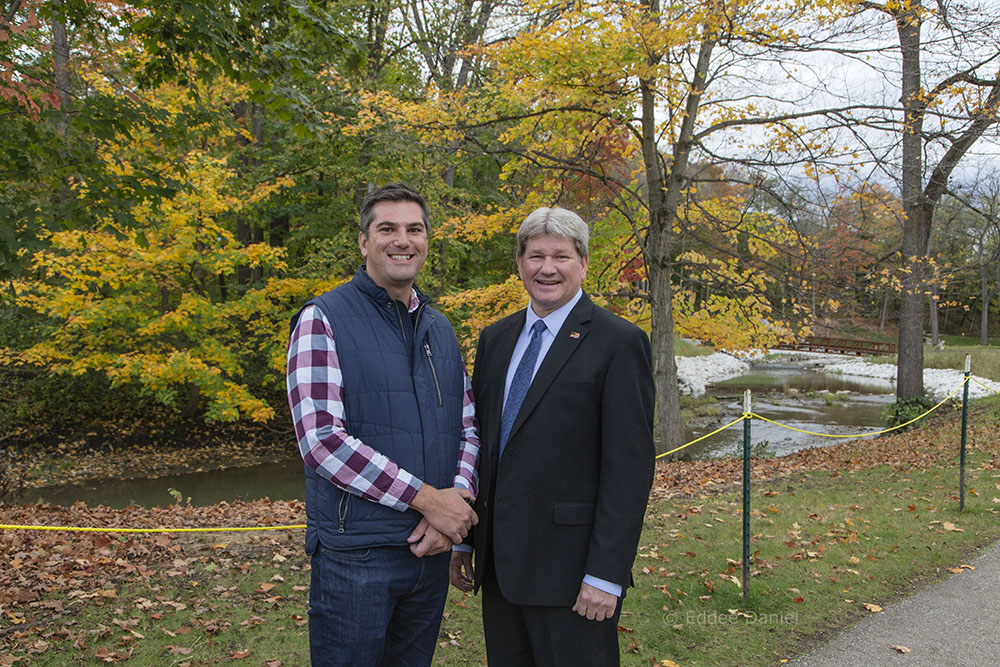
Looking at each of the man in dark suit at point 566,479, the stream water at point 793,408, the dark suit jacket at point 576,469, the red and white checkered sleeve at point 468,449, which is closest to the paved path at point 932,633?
the man in dark suit at point 566,479

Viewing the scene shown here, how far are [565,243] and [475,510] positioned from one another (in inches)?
42.5

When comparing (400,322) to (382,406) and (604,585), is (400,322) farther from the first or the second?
(604,585)

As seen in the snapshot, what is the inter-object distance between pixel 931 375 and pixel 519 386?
32480mm

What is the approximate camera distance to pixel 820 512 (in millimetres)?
6949

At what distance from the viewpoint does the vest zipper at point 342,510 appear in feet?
7.37

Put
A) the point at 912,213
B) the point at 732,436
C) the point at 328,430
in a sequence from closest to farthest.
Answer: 1. the point at 328,430
2. the point at 912,213
3. the point at 732,436

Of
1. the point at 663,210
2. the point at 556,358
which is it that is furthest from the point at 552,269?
the point at 663,210

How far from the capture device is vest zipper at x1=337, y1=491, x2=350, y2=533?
225cm

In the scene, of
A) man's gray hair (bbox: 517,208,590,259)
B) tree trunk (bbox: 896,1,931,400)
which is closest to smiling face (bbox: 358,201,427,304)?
man's gray hair (bbox: 517,208,590,259)

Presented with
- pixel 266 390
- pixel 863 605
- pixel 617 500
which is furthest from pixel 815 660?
pixel 266 390

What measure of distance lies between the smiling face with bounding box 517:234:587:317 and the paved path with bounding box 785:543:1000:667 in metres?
2.82

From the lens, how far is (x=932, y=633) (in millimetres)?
4258

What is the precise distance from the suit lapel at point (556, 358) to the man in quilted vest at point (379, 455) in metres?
0.32

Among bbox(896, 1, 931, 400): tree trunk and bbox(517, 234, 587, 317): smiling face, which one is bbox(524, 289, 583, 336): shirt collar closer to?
bbox(517, 234, 587, 317): smiling face
